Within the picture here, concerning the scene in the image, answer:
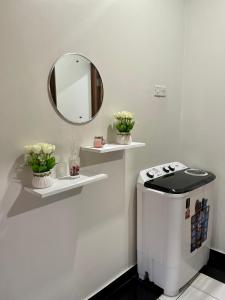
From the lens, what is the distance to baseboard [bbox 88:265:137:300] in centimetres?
180

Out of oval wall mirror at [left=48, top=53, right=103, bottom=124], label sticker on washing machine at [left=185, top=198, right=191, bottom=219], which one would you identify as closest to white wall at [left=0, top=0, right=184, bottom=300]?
oval wall mirror at [left=48, top=53, right=103, bottom=124]

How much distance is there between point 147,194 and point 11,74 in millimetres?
1231

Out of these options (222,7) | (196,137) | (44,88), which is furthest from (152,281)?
(222,7)

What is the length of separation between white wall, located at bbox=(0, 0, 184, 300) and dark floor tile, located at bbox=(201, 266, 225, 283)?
643 mm

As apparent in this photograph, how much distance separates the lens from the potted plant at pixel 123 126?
1.65 metres

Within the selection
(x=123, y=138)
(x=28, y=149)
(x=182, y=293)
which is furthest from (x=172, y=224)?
(x=28, y=149)

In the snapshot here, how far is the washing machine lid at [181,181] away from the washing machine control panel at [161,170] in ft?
0.16

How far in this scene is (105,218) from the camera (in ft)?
5.81

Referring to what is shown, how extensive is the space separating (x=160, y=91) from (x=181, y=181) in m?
0.75

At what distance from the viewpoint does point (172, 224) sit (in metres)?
1.74

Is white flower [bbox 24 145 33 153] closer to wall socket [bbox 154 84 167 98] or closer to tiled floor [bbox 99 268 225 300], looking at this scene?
wall socket [bbox 154 84 167 98]

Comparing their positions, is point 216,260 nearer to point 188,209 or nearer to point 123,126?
point 188,209

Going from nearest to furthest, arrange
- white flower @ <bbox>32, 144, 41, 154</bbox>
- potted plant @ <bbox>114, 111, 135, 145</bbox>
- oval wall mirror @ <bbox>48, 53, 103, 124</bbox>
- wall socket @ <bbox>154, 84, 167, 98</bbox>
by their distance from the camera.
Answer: white flower @ <bbox>32, 144, 41, 154</bbox>
oval wall mirror @ <bbox>48, 53, 103, 124</bbox>
potted plant @ <bbox>114, 111, 135, 145</bbox>
wall socket @ <bbox>154, 84, 167, 98</bbox>

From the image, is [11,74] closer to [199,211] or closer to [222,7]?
[199,211]
